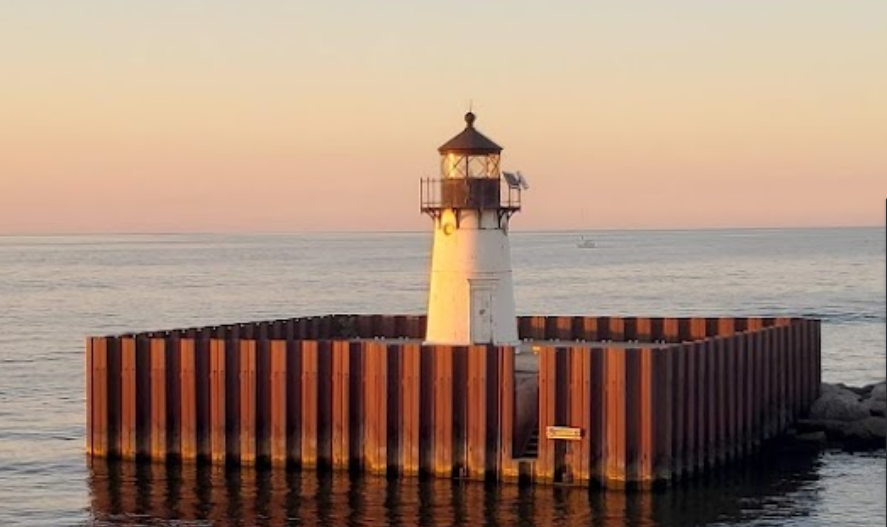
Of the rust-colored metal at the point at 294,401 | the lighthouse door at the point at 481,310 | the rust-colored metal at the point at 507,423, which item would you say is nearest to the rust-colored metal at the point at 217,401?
the rust-colored metal at the point at 294,401

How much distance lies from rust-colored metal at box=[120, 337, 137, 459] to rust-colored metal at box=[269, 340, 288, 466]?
3681mm

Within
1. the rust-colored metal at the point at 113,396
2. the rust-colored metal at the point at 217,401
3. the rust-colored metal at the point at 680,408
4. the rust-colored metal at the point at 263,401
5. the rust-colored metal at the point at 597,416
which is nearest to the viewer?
the rust-colored metal at the point at 597,416

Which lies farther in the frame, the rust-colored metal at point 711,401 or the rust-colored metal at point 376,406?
the rust-colored metal at point 711,401

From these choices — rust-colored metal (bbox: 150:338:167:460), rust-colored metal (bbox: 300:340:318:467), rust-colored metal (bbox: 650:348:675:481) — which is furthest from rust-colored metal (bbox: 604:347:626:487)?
rust-colored metal (bbox: 150:338:167:460)

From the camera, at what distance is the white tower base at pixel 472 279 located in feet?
124

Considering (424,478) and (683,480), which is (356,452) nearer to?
(424,478)

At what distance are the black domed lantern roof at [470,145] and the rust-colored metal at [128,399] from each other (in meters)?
9.27

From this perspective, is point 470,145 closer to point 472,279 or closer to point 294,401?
point 472,279

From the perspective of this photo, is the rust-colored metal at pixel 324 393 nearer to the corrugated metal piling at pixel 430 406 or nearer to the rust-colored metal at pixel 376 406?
the corrugated metal piling at pixel 430 406

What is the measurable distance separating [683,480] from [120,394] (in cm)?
1356

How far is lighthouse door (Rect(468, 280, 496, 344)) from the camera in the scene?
37719 mm

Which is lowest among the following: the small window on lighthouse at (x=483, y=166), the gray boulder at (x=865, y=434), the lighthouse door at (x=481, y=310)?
the gray boulder at (x=865, y=434)

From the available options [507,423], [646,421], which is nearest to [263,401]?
[507,423]

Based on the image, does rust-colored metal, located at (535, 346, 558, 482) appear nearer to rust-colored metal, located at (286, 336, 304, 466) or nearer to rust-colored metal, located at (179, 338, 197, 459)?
rust-colored metal, located at (286, 336, 304, 466)
